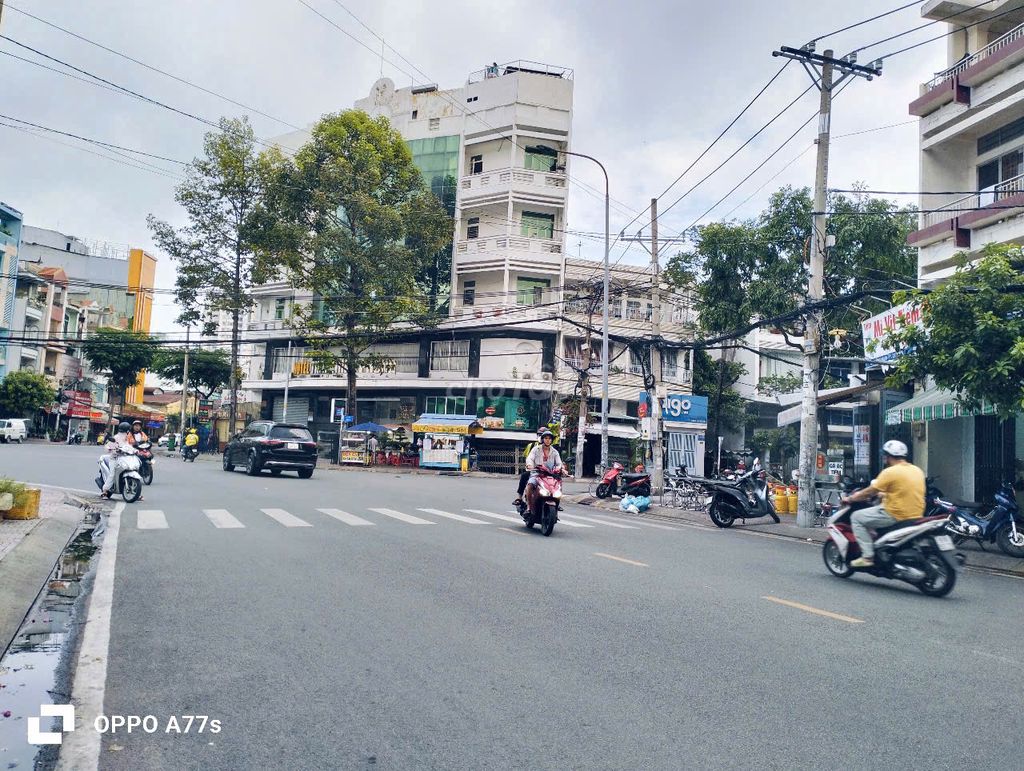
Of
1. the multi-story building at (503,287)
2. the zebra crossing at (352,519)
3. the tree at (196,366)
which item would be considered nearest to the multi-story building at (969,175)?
the zebra crossing at (352,519)

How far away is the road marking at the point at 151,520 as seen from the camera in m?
11.9

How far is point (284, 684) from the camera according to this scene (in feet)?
Result: 15.5

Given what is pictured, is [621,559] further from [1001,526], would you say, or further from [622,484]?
[622,484]

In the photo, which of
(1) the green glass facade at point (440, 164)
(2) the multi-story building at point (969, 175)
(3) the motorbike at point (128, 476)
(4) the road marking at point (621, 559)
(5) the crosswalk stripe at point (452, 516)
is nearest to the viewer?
(4) the road marking at point (621, 559)

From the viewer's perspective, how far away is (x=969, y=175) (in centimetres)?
1975

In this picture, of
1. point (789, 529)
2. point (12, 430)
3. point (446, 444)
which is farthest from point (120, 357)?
point (789, 529)

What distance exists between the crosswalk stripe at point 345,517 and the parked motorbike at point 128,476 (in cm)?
367

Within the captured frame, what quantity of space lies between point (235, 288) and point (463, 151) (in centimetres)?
1421

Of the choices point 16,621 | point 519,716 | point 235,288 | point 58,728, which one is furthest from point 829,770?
point 235,288

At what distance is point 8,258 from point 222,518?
4925cm

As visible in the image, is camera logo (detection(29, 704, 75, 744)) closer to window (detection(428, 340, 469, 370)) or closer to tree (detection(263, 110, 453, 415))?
tree (detection(263, 110, 453, 415))

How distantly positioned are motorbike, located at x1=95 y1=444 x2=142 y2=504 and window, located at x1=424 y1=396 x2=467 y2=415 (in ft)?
86.5

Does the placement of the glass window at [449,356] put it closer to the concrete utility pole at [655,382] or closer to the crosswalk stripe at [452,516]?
the concrete utility pole at [655,382]

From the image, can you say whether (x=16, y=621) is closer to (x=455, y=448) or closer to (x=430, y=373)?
(x=455, y=448)
